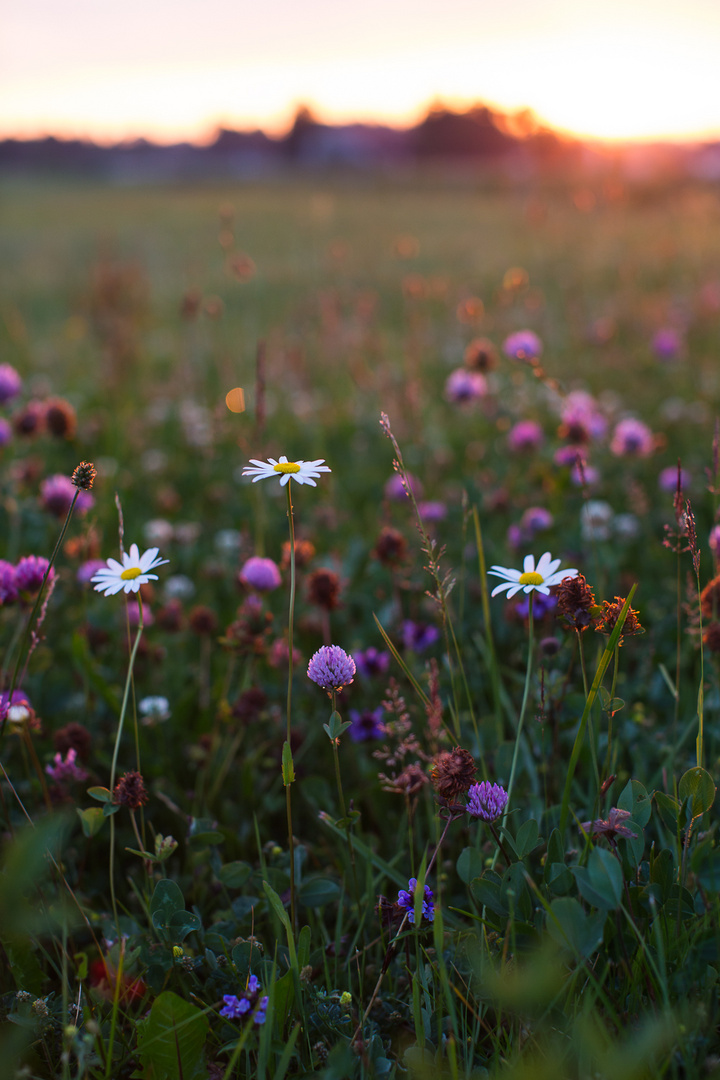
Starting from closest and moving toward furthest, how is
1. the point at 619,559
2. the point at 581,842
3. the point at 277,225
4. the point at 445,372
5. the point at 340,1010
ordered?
the point at 340,1010 < the point at 581,842 < the point at 619,559 < the point at 445,372 < the point at 277,225

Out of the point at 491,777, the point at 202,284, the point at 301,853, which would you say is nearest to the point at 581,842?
the point at 491,777

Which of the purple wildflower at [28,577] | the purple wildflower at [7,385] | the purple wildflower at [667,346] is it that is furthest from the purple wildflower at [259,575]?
the purple wildflower at [667,346]

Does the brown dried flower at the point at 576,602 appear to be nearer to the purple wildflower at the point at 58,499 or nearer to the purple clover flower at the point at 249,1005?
the purple clover flower at the point at 249,1005

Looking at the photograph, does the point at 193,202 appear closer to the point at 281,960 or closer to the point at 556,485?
the point at 556,485

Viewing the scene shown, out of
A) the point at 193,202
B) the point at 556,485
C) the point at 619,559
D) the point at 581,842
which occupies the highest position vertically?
the point at 193,202

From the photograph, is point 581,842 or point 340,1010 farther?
point 581,842

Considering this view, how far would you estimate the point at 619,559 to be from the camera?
7.20 feet

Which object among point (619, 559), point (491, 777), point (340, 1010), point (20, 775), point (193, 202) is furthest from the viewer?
point (193, 202)

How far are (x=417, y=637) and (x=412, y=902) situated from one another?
73cm

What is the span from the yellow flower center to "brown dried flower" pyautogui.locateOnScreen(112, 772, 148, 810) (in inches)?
24.7

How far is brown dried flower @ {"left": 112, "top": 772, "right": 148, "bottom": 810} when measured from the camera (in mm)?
1107

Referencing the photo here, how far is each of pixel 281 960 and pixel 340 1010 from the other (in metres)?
0.13

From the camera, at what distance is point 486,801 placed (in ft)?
3.26

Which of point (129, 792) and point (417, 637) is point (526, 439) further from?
point (129, 792)
